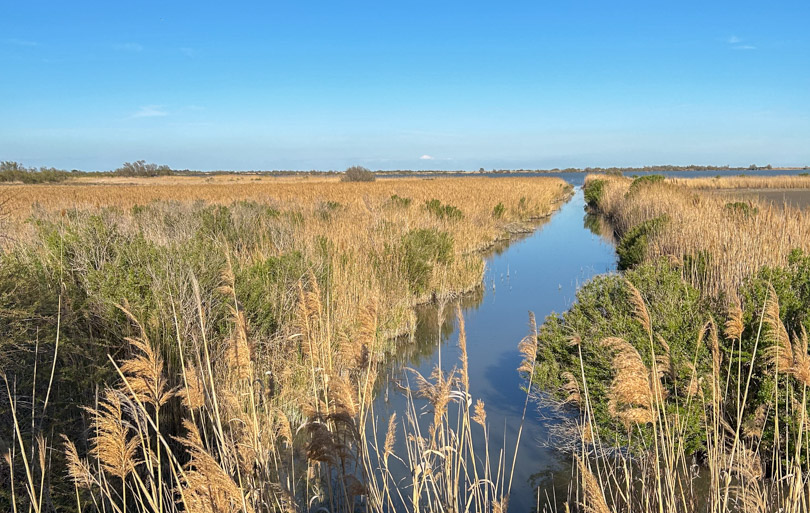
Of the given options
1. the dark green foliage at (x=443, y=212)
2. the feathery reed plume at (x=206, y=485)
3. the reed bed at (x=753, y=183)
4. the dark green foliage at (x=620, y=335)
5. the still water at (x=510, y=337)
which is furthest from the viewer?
the reed bed at (x=753, y=183)

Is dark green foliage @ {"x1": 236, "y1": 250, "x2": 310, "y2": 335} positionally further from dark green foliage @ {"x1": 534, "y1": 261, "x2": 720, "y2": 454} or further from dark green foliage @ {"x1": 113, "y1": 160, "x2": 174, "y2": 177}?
dark green foliage @ {"x1": 113, "y1": 160, "x2": 174, "y2": 177}

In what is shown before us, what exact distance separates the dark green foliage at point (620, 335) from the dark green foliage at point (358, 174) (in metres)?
48.3

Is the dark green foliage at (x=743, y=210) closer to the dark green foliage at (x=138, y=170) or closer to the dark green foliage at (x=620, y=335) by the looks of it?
the dark green foliage at (x=620, y=335)

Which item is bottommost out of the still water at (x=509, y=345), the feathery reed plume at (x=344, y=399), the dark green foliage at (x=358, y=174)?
the still water at (x=509, y=345)

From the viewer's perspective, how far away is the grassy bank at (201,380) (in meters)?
1.81

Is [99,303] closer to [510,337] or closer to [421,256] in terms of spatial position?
[510,337]

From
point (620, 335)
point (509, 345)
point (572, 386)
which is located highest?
point (620, 335)

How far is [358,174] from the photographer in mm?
52750

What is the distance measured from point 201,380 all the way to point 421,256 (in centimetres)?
657

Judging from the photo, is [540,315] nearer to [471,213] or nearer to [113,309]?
[113,309]

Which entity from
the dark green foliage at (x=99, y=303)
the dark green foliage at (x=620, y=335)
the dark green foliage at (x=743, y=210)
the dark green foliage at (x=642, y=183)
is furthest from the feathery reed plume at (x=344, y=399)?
the dark green foliage at (x=642, y=183)

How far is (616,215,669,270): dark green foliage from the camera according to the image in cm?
956

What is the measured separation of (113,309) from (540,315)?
605cm

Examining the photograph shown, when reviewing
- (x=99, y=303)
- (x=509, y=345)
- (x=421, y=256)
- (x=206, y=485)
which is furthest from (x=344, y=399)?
(x=421, y=256)
